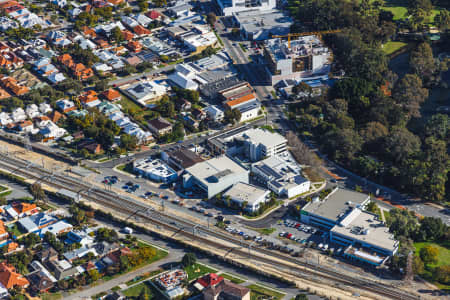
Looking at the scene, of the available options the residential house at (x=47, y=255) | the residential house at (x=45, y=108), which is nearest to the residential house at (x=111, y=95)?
the residential house at (x=45, y=108)

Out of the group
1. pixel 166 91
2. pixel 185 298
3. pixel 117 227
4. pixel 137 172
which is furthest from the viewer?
pixel 166 91

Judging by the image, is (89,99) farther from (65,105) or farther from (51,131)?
(51,131)

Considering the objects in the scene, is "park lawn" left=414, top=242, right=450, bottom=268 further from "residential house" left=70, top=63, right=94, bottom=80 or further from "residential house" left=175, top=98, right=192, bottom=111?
"residential house" left=70, top=63, right=94, bottom=80

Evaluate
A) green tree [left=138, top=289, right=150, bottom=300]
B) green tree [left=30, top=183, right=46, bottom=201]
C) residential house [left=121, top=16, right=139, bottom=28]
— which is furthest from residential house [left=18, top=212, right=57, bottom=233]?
residential house [left=121, top=16, right=139, bottom=28]

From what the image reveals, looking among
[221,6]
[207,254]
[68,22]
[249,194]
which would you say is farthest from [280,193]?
[68,22]

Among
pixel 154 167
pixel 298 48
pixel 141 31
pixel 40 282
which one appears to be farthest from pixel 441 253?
pixel 141 31

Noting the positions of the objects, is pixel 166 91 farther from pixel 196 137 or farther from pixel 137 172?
pixel 137 172
